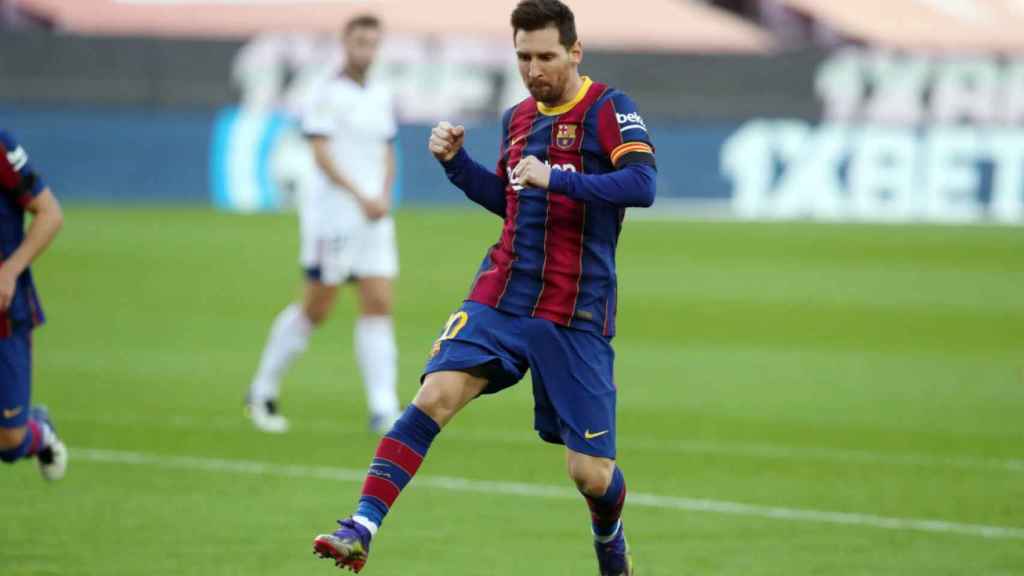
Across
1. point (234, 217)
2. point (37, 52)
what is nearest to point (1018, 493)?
point (234, 217)

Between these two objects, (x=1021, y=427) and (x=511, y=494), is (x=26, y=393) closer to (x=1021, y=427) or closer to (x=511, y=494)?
(x=511, y=494)

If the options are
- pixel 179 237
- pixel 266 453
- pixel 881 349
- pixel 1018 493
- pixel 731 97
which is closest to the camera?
pixel 1018 493

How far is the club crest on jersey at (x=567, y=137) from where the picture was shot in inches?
244

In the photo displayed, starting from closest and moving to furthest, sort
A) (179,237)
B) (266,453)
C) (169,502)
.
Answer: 1. (169,502)
2. (266,453)
3. (179,237)

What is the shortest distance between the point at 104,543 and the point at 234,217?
1745cm

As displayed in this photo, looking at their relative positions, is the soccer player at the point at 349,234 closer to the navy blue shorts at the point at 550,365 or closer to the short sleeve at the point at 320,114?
the short sleeve at the point at 320,114

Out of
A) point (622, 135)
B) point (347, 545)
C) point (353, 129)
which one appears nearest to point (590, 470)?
point (347, 545)

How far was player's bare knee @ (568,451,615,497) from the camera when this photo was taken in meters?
6.12

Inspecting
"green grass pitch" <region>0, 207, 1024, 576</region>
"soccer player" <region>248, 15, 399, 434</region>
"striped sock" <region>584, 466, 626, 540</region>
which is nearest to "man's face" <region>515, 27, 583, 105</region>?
"striped sock" <region>584, 466, 626, 540</region>

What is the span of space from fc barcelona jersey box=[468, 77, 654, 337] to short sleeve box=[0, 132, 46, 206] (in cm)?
215

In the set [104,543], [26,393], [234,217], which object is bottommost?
[234,217]

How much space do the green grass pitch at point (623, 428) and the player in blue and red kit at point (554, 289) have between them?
0.88m

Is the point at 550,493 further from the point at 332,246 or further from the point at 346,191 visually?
the point at 346,191

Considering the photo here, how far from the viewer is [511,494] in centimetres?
839
